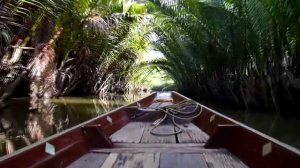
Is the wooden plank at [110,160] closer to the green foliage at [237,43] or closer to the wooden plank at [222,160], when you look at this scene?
the wooden plank at [222,160]

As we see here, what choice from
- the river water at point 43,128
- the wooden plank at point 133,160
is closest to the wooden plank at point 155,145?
the wooden plank at point 133,160

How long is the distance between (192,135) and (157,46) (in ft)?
42.4

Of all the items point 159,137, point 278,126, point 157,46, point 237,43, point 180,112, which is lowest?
point 278,126

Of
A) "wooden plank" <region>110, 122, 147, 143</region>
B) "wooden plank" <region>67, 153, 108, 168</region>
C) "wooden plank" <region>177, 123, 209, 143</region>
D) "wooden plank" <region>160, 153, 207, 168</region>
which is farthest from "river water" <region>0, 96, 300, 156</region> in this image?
"wooden plank" <region>160, 153, 207, 168</region>

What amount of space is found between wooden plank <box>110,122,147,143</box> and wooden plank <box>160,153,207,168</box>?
74 centimetres

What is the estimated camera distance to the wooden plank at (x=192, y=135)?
3545mm

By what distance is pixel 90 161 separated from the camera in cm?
270

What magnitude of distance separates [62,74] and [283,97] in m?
8.74

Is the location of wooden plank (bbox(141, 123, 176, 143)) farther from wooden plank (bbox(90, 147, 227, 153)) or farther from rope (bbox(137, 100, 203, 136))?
wooden plank (bbox(90, 147, 227, 153))

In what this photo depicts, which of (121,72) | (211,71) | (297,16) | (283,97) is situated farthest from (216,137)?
(121,72)

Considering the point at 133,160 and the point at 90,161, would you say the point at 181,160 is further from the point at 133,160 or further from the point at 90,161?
the point at 90,161

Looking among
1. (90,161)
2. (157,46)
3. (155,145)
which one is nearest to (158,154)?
(155,145)

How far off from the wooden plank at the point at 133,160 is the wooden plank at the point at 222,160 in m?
0.37

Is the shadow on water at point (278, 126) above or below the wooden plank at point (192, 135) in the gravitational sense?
below
